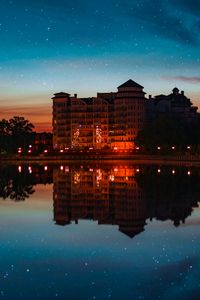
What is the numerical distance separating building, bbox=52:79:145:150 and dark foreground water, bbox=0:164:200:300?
13402cm

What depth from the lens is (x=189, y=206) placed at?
94.8 ft

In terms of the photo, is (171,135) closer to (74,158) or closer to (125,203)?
(74,158)

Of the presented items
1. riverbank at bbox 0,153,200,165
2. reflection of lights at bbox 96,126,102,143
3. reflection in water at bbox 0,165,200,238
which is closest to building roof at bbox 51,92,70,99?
reflection of lights at bbox 96,126,102,143

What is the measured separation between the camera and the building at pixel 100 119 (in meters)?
166

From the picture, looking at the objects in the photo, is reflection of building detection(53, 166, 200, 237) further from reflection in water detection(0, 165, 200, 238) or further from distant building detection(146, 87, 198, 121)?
distant building detection(146, 87, 198, 121)

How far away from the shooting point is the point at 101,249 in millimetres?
17812

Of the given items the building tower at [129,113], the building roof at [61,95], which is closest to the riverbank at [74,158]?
the building tower at [129,113]

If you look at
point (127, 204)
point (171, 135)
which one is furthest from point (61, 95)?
point (127, 204)

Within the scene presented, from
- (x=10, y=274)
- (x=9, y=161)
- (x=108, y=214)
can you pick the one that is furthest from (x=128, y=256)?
(x=9, y=161)

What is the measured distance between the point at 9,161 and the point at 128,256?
4360 inches

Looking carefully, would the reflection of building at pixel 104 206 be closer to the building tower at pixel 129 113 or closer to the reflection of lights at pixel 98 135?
the building tower at pixel 129 113

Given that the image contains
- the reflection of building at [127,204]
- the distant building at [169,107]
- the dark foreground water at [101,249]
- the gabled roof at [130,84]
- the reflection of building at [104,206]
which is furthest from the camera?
the distant building at [169,107]

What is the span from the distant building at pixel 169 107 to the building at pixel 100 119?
421cm

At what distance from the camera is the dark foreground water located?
13414 millimetres
